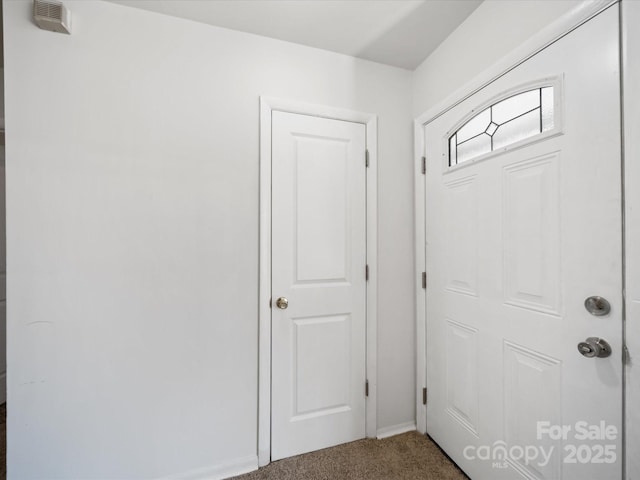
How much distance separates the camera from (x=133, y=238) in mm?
1415

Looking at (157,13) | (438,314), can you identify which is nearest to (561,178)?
(438,314)

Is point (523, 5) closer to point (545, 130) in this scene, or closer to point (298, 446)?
point (545, 130)

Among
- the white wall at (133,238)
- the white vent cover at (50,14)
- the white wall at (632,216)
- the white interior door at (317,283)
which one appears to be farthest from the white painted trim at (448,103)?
the white vent cover at (50,14)

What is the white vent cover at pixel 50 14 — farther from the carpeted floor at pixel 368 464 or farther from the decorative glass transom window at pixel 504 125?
the carpeted floor at pixel 368 464

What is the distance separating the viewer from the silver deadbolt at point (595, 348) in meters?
0.92

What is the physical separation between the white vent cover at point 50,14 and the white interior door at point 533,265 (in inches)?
77.7

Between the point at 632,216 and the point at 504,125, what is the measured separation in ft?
2.16

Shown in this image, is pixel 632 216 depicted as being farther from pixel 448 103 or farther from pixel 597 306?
pixel 448 103

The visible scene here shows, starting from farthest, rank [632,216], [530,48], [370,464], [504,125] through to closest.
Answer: [370,464], [504,125], [530,48], [632,216]

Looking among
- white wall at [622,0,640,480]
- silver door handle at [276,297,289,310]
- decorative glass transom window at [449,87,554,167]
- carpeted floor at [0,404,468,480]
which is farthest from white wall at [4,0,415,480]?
white wall at [622,0,640,480]

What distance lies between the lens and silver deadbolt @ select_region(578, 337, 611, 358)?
36.3 inches

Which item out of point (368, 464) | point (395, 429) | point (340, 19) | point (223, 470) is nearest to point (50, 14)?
point (340, 19)

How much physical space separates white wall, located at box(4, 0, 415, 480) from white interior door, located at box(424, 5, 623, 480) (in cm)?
111

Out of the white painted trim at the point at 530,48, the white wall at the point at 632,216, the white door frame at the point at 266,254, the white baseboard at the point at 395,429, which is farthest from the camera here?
the white baseboard at the point at 395,429
